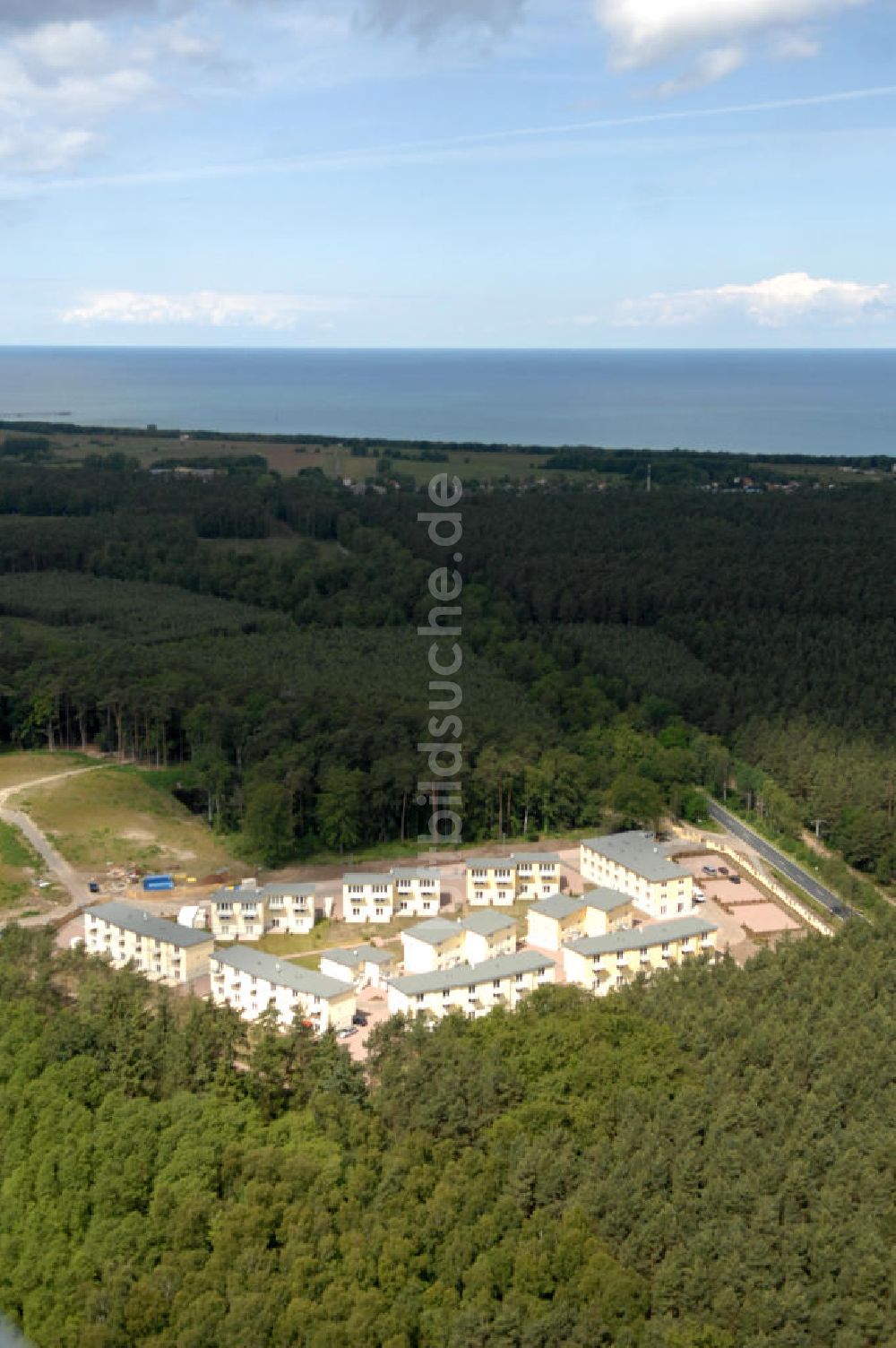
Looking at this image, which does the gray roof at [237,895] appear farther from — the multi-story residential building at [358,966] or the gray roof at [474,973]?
the gray roof at [474,973]

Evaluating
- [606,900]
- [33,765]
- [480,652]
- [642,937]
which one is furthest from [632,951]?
[480,652]

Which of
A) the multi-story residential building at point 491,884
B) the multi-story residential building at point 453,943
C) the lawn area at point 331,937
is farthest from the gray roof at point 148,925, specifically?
the multi-story residential building at point 491,884

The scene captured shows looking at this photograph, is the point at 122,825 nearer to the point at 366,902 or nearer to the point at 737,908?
the point at 366,902

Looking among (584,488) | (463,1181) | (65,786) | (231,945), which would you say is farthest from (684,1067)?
(584,488)

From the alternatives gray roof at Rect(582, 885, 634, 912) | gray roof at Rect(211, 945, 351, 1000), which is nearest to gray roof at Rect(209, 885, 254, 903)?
gray roof at Rect(211, 945, 351, 1000)

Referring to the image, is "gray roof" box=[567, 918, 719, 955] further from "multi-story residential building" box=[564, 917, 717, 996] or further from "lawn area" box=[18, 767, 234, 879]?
"lawn area" box=[18, 767, 234, 879]

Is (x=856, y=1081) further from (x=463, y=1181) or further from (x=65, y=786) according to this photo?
(x=65, y=786)

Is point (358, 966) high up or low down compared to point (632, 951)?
down
